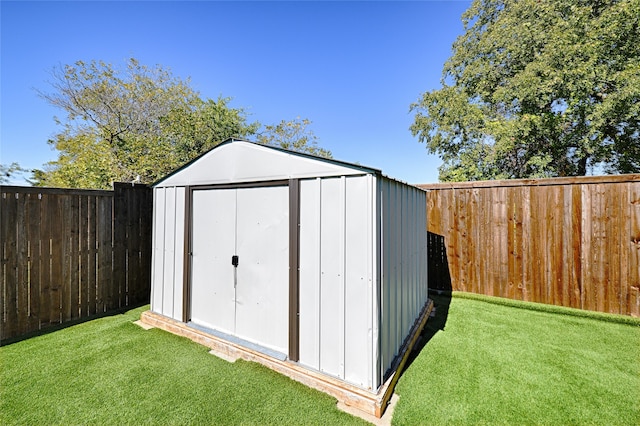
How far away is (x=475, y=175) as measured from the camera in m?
8.90

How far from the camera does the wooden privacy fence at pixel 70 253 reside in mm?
3049

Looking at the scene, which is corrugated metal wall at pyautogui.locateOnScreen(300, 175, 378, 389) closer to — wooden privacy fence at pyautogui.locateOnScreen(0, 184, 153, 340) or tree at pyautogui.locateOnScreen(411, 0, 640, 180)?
wooden privacy fence at pyautogui.locateOnScreen(0, 184, 153, 340)

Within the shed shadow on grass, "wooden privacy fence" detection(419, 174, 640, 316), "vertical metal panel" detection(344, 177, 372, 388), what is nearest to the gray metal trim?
"vertical metal panel" detection(344, 177, 372, 388)

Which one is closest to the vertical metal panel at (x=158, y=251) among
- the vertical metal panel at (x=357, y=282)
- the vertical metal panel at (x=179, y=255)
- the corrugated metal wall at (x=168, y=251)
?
the corrugated metal wall at (x=168, y=251)

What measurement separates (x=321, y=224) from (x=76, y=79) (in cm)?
1227

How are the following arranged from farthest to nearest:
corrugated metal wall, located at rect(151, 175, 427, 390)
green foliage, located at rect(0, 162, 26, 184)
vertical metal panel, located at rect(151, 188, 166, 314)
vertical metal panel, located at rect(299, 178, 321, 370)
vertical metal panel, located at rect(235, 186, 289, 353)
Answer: green foliage, located at rect(0, 162, 26, 184)
vertical metal panel, located at rect(151, 188, 166, 314)
vertical metal panel, located at rect(235, 186, 289, 353)
vertical metal panel, located at rect(299, 178, 321, 370)
corrugated metal wall, located at rect(151, 175, 427, 390)

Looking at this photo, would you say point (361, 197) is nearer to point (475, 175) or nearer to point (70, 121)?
point (475, 175)

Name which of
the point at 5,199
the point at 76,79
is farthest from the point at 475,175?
the point at 76,79

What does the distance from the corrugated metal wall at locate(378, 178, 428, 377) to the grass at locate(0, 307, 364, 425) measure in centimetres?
74

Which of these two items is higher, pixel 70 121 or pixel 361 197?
pixel 70 121

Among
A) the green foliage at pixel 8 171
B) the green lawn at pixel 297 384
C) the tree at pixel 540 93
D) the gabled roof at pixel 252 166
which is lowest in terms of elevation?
the green lawn at pixel 297 384

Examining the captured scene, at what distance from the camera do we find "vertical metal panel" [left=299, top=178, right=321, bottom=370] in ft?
7.41

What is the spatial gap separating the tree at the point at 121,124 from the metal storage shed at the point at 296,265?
5.83m

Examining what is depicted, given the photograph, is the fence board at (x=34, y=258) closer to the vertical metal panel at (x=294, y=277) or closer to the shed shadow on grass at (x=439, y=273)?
the vertical metal panel at (x=294, y=277)
